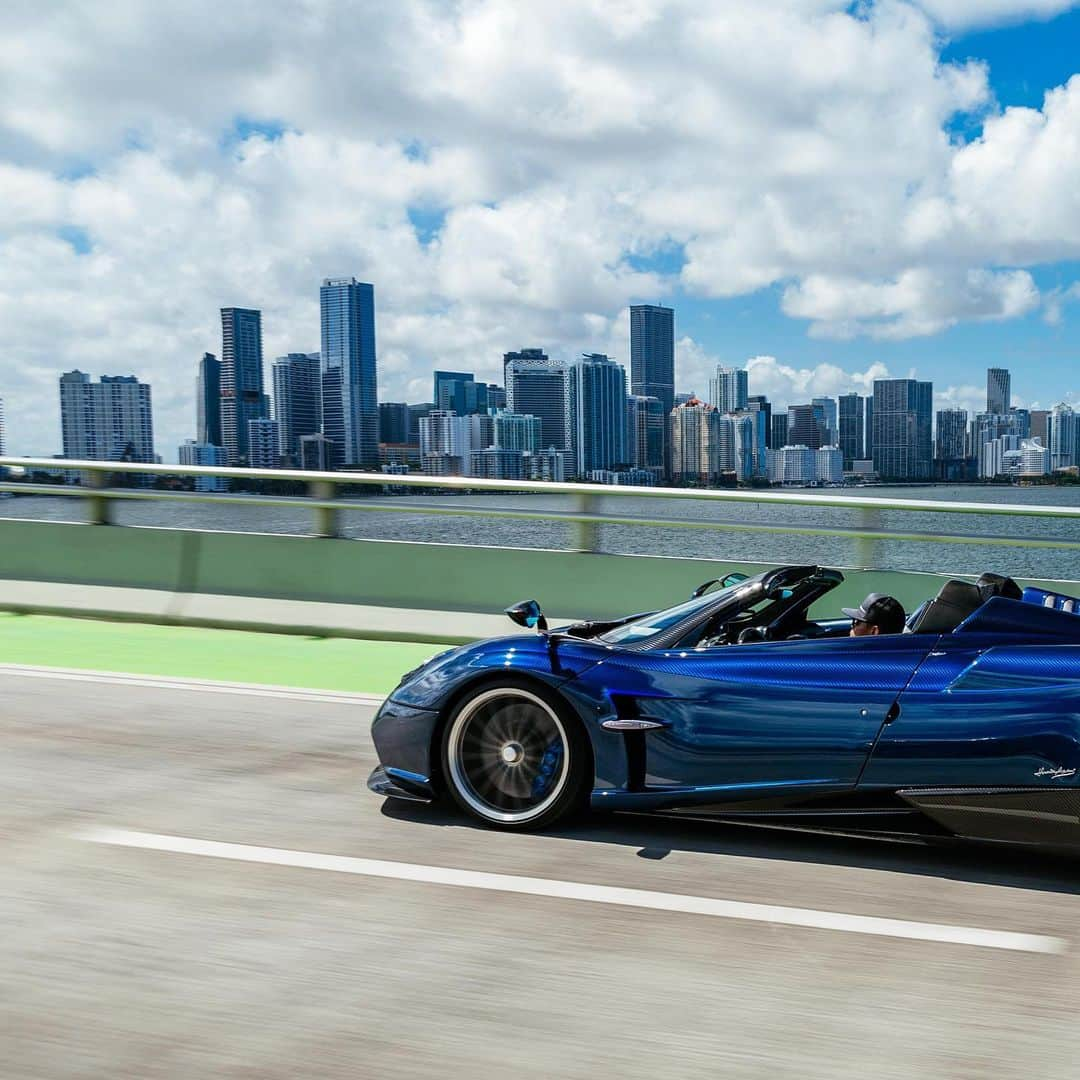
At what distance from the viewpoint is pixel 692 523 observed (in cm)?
1020

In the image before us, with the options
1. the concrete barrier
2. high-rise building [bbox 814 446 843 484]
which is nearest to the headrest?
the concrete barrier

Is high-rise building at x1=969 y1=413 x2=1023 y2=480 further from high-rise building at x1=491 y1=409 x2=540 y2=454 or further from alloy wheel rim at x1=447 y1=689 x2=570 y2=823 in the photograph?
alloy wheel rim at x1=447 y1=689 x2=570 y2=823

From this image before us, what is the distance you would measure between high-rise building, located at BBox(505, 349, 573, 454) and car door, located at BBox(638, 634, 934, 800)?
56.5ft

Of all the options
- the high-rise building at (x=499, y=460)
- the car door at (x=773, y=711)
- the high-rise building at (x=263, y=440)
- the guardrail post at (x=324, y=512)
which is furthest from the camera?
the high-rise building at (x=263, y=440)

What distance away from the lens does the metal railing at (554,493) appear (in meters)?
9.32

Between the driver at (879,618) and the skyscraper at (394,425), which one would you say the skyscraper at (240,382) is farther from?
the driver at (879,618)

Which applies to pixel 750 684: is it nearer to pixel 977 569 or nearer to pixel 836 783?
pixel 836 783

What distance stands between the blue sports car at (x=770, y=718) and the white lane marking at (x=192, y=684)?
274cm

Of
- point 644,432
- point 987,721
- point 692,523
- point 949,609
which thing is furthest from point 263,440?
point 987,721

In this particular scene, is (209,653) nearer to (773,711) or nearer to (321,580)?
(321,580)

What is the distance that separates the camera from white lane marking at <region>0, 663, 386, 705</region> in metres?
8.14

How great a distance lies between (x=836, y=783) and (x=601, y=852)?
3.01 ft

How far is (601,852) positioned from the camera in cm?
498

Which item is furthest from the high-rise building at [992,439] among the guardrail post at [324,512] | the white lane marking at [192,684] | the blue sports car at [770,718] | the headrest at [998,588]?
the blue sports car at [770,718]
